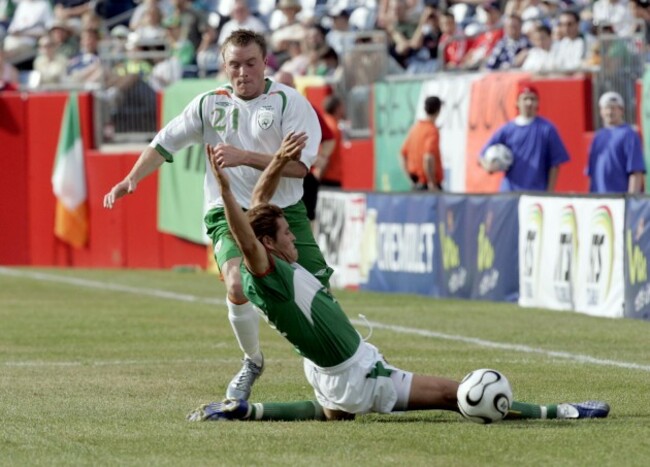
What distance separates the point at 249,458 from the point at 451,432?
121cm

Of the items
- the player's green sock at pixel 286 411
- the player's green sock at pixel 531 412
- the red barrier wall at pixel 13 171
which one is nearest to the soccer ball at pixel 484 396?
the player's green sock at pixel 531 412

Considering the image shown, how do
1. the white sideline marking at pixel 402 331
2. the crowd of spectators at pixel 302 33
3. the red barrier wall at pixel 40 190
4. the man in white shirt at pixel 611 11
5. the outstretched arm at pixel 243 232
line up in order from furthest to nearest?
1. the red barrier wall at pixel 40 190
2. the man in white shirt at pixel 611 11
3. the crowd of spectators at pixel 302 33
4. the white sideline marking at pixel 402 331
5. the outstretched arm at pixel 243 232

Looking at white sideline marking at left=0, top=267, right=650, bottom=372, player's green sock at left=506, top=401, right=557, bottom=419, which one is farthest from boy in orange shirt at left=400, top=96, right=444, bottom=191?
player's green sock at left=506, top=401, right=557, bottom=419

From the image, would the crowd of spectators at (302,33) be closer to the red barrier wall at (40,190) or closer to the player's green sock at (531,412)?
the red barrier wall at (40,190)

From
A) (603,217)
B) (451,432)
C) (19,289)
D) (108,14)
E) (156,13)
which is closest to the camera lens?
(451,432)

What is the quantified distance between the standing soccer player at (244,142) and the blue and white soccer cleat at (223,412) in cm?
58

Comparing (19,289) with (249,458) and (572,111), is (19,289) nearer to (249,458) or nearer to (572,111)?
(572,111)

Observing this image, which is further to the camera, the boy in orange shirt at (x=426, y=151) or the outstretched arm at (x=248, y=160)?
the boy in orange shirt at (x=426, y=151)

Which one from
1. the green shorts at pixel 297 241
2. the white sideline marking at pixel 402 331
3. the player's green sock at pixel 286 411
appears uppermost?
the green shorts at pixel 297 241

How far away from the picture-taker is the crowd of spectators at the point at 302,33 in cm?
2045

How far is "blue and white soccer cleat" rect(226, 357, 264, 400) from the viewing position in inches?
364

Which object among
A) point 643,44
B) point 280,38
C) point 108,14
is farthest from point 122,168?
point 643,44

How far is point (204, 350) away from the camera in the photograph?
12.8m

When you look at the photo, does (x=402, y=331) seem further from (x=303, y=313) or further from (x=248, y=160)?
(x=303, y=313)
